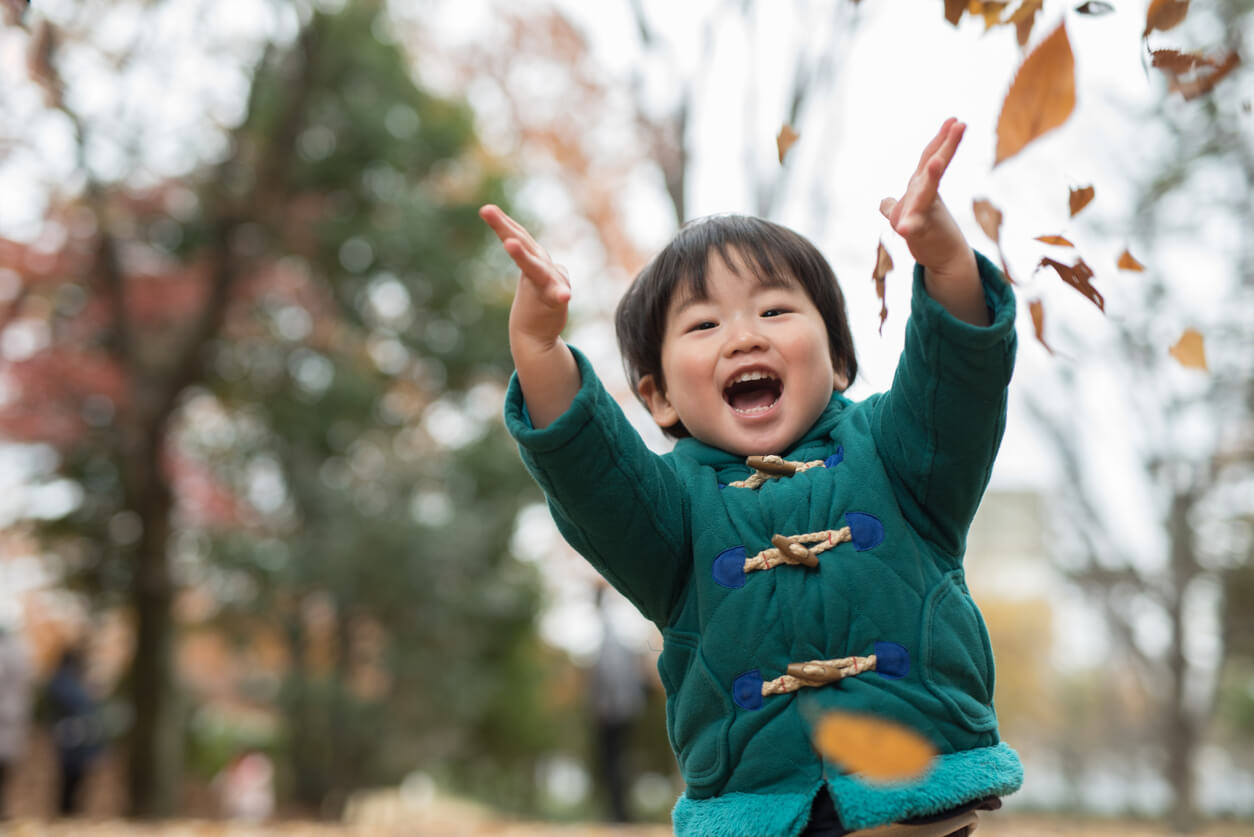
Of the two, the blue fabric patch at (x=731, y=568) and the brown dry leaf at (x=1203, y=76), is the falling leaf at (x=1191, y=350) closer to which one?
the brown dry leaf at (x=1203, y=76)

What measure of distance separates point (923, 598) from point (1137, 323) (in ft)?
23.9

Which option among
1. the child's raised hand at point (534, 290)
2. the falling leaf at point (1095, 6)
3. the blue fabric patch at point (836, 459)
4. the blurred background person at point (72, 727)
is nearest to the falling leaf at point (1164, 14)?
the falling leaf at point (1095, 6)

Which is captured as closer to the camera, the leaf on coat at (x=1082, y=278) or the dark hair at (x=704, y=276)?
the leaf on coat at (x=1082, y=278)

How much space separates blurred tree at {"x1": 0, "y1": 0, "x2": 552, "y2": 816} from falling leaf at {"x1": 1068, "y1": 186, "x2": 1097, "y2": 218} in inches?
326

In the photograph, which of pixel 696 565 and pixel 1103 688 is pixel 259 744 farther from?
pixel 1103 688

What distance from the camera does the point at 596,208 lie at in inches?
443

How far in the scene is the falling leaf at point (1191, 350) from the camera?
1.47 meters

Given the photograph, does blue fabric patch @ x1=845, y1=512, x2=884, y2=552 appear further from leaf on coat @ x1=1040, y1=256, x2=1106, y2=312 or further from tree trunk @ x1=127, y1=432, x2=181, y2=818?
tree trunk @ x1=127, y1=432, x2=181, y2=818

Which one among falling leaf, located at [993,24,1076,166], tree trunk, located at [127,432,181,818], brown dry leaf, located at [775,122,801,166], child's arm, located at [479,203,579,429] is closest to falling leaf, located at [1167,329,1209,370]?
falling leaf, located at [993,24,1076,166]

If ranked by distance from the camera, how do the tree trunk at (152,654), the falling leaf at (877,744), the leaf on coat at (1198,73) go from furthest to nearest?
the tree trunk at (152,654), the leaf on coat at (1198,73), the falling leaf at (877,744)

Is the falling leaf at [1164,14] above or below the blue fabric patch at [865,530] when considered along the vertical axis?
above

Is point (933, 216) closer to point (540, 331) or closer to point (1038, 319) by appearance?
point (1038, 319)

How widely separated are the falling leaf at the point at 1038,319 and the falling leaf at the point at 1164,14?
1.19 ft

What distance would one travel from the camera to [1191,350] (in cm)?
146
